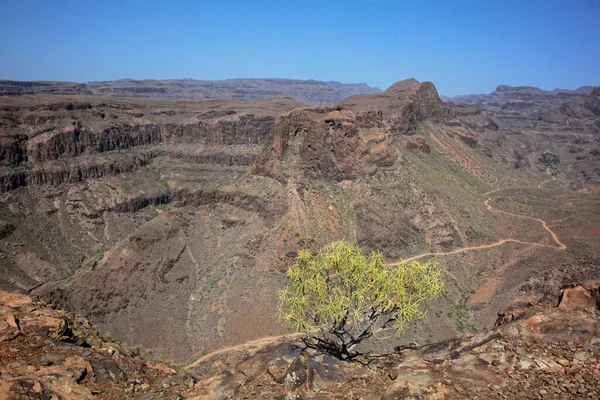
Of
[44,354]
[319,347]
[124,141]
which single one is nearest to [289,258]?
[319,347]

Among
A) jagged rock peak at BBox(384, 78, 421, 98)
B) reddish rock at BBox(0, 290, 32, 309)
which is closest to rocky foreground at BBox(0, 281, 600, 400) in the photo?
reddish rock at BBox(0, 290, 32, 309)

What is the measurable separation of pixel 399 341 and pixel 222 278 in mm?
29831

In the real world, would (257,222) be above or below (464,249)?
above

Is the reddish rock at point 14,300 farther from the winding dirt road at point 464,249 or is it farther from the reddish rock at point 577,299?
the reddish rock at point 577,299

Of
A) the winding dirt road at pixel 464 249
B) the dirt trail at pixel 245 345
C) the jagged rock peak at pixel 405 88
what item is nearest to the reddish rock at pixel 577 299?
the winding dirt road at pixel 464 249

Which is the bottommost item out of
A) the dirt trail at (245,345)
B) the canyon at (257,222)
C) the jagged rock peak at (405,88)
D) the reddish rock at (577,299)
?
the dirt trail at (245,345)

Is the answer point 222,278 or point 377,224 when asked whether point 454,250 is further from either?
point 222,278

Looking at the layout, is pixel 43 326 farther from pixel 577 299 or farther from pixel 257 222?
pixel 257 222

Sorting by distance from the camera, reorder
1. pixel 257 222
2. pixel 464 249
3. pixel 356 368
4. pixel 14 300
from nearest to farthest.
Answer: pixel 356 368 < pixel 14 300 < pixel 464 249 < pixel 257 222

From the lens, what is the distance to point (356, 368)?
2155cm

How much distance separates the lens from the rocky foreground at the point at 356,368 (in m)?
17.6

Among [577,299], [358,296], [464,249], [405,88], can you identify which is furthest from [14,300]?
[405,88]

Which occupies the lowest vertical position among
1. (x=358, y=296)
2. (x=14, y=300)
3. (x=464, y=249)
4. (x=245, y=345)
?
(x=245, y=345)

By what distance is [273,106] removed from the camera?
166 meters
